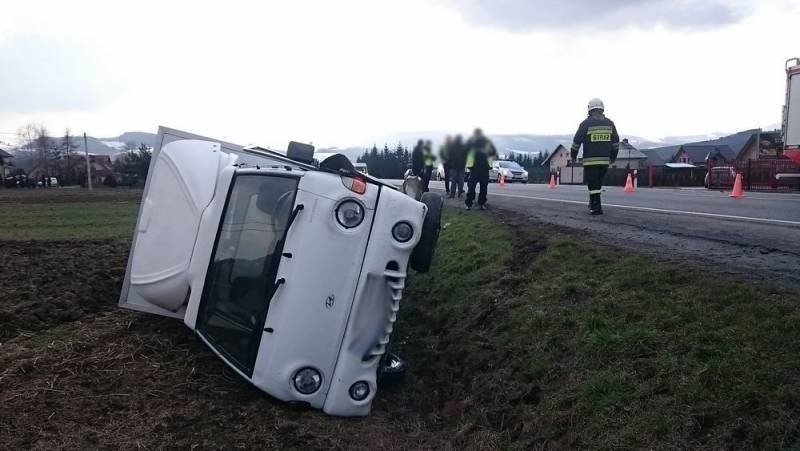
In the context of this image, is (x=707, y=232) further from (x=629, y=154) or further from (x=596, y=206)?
(x=629, y=154)

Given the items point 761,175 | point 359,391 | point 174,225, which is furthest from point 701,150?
point 359,391

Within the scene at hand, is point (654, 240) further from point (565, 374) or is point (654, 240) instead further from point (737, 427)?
point (737, 427)

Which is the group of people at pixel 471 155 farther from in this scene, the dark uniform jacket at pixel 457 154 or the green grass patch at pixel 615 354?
the green grass patch at pixel 615 354

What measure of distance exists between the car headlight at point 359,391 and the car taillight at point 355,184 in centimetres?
114

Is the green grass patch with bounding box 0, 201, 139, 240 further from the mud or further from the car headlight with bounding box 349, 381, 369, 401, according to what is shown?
the car headlight with bounding box 349, 381, 369, 401

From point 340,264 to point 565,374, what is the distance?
1.52 meters

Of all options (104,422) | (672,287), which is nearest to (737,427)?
(672,287)

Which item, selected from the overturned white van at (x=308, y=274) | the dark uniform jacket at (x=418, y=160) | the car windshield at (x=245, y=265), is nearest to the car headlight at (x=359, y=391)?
the overturned white van at (x=308, y=274)

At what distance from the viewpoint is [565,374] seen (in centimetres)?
362

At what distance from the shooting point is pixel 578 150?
8.73 metres

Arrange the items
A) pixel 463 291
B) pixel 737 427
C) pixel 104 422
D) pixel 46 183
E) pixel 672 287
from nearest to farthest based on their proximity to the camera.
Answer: pixel 737 427, pixel 104 422, pixel 672 287, pixel 463 291, pixel 46 183

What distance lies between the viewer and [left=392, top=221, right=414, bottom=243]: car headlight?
354 cm

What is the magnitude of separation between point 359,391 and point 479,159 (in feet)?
24.0

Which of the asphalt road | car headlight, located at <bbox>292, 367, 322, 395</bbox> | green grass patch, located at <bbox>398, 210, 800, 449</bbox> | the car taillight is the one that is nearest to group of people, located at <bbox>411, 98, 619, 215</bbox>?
the asphalt road
